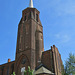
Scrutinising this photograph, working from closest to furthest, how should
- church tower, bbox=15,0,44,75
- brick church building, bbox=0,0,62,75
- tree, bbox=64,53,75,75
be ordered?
tree, bbox=64,53,75,75
brick church building, bbox=0,0,62,75
church tower, bbox=15,0,44,75

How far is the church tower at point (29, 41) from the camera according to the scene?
3094 centimetres

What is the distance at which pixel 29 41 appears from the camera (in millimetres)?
32656

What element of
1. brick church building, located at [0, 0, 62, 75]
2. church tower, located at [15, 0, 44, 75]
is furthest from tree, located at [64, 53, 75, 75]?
church tower, located at [15, 0, 44, 75]

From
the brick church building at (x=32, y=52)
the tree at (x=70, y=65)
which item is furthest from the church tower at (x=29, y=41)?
the tree at (x=70, y=65)

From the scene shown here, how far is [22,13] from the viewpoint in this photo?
133 feet

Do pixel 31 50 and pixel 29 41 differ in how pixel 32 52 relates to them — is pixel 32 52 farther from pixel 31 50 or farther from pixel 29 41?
pixel 29 41

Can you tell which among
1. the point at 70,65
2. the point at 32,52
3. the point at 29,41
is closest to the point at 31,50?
the point at 32,52

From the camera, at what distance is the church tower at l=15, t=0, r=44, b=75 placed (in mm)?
30938

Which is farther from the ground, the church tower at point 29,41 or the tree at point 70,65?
the church tower at point 29,41

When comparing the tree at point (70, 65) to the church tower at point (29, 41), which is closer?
the tree at point (70, 65)

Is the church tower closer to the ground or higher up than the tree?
higher up

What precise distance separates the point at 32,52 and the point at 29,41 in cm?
322

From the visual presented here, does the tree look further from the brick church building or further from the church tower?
the church tower

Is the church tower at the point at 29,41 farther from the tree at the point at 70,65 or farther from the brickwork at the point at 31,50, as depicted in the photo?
the tree at the point at 70,65
